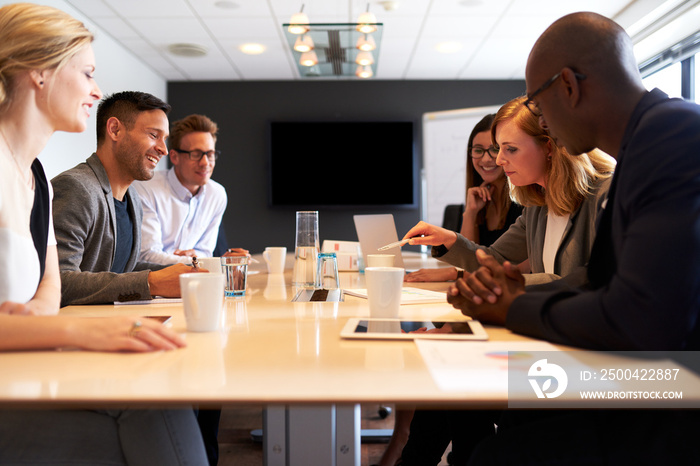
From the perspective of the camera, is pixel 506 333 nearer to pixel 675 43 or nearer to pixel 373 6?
pixel 373 6

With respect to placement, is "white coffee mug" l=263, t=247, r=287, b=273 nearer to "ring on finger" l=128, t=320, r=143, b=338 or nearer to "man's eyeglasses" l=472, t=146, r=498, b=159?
"man's eyeglasses" l=472, t=146, r=498, b=159

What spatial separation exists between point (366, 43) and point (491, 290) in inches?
109

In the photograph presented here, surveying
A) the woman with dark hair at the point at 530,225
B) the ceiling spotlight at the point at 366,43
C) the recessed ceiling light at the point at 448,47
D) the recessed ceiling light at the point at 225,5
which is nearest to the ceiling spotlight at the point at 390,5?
the ceiling spotlight at the point at 366,43

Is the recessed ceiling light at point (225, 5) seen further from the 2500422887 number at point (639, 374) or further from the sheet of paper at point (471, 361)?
the 2500422887 number at point (639, 374)

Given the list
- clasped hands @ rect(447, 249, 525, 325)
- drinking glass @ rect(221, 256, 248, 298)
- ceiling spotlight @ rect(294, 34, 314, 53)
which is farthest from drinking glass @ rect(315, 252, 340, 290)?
ceiling spotlight @ rect(294, 34, 314, 53)

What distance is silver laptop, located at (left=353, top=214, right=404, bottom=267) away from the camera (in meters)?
2.12

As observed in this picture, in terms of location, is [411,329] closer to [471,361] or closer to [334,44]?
[471,361]

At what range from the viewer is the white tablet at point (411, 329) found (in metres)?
0.91

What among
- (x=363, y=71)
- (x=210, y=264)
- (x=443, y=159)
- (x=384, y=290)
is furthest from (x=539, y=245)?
(x=443, y=159)

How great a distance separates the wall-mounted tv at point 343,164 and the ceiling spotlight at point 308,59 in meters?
2.39

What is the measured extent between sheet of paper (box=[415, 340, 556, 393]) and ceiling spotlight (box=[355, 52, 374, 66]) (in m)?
3.15

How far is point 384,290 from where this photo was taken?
3.47ft

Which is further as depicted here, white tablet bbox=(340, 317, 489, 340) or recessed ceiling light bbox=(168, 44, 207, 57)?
recessed ceiling light bbox=(168, 44, 207, 57)

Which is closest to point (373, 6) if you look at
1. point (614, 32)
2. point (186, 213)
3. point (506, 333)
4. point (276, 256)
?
point (186, 213)
